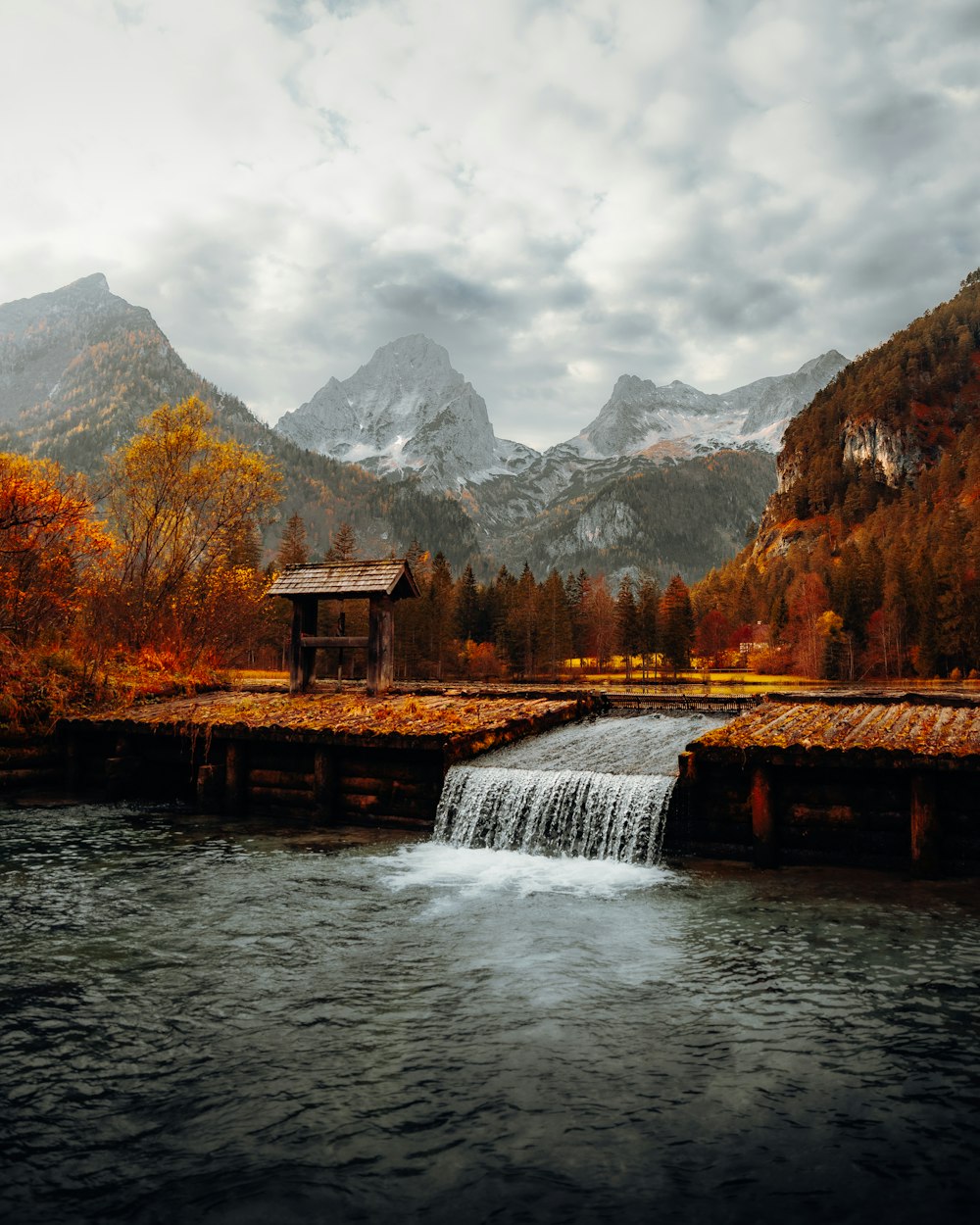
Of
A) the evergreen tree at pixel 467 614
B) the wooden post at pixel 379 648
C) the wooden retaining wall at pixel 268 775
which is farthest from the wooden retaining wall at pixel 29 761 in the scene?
the evergreen tree at pixel 467 614

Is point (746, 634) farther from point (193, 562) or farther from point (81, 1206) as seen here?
point (81, 1206)

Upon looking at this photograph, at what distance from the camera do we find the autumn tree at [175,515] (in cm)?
3083

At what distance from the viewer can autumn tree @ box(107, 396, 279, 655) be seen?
3083 centimetres

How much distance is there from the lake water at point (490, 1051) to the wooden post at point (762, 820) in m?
0.55

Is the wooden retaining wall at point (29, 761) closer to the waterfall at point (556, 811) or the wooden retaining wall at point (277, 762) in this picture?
the wooden retaining wall at point (277, 762)

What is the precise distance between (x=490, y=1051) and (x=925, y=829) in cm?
806

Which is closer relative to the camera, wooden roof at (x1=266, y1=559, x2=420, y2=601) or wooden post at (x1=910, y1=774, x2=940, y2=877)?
wooden post at (x1=910, y1=774, x2=940, y2=877)

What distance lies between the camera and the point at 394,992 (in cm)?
821

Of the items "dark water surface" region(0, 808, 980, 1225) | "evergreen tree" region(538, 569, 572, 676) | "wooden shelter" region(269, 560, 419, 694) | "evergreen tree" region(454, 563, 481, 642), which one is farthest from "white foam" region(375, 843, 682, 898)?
"evergreen tree" region(454, 563, 481, 642)

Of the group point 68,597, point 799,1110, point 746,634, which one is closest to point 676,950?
point 799,1110

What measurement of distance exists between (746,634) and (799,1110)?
468ft

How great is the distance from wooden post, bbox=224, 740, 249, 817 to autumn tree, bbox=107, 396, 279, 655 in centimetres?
1398

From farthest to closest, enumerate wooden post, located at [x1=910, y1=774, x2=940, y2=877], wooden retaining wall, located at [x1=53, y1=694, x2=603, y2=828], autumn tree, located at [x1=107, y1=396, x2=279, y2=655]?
1. autumn tree, located at [x1=107, y1=396, x2=279, y2=655]
2. wooden retaining wall, located at [x1=53, y1=694, x2=603, y2=828]
3. wooden post, located at [x1=910, y1=774, x2=940, y2=877]

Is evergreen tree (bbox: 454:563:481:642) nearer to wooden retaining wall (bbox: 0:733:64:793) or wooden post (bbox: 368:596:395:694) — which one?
wooden post (bbox: 368:596:395:694)
